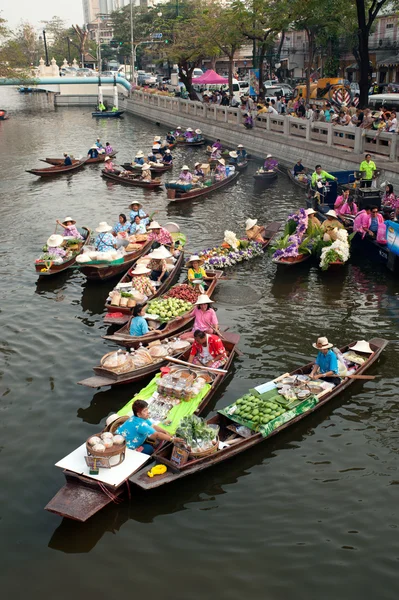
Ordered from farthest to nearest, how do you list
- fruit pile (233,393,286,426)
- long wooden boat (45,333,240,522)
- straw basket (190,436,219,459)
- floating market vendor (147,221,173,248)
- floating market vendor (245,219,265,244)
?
floating market vendor (245,219,265,244), floating market vendor (147,221,173,248), fruit pile (233,393,286,426), straw basket (190,436,219,459), long wooden boat (45,333,240,522)

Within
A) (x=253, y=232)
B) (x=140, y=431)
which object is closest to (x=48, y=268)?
(x=253, y=232)

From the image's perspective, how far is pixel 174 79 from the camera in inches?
2960

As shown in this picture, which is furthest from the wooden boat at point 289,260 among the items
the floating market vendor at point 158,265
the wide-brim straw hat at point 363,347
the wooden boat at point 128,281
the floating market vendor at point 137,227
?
the wide-brim straw hat at point 363,347

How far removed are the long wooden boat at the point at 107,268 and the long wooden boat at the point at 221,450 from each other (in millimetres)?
7892

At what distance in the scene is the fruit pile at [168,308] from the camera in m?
15.2

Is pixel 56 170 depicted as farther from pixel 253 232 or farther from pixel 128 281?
pixel 128 281

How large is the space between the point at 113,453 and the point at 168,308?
6.42 metres

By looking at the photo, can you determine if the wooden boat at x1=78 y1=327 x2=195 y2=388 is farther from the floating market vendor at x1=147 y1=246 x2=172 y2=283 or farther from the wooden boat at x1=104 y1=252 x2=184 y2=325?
the floating market vendor at x1=147 y1=246 x2=172 y2=283

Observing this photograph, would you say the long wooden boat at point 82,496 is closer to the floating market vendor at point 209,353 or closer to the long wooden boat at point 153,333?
the floating market vendor at point 209,353

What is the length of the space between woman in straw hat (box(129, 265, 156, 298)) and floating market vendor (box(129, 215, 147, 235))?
4.03m

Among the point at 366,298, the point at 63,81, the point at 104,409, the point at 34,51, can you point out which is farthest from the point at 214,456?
the point at 34,51

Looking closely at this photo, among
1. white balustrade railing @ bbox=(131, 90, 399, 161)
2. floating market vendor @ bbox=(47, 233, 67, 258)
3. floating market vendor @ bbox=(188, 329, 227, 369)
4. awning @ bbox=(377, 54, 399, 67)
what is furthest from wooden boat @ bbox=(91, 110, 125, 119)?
floating market vendor @ bbox=(188, 329, 227, 369)

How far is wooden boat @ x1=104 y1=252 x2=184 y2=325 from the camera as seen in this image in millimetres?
15422

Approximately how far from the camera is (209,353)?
1318 cm
